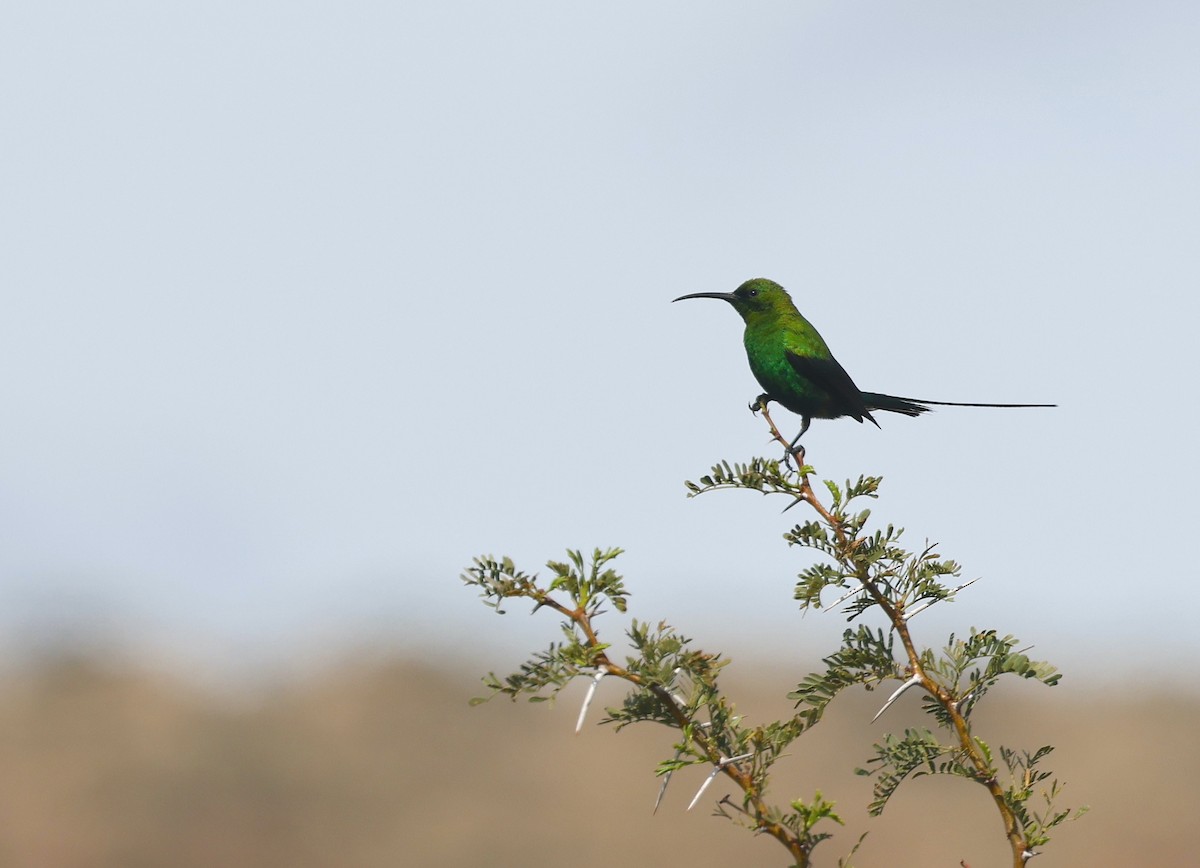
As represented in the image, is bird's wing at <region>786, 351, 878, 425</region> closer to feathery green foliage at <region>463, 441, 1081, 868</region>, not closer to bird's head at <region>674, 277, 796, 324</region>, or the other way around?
bird's head at <region>674, 277, 796, 324</region>

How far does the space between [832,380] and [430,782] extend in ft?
63.6

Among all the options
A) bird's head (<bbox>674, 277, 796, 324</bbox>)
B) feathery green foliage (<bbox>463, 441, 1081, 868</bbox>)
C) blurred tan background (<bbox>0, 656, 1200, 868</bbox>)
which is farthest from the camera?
blurred tan background (<bbox>0, 656, 1200, 868</bbox>)

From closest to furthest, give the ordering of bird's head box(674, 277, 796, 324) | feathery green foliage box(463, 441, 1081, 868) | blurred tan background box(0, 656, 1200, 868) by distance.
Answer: feathery green foliage box(463, 441, 1081, 868) < bird's head box(674, 277, 796, 324) < blurred tan background box(0, 656, 1200, 868)

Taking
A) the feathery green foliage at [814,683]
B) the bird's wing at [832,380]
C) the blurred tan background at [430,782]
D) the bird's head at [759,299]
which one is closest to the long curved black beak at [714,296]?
the bird's head at [759,299]

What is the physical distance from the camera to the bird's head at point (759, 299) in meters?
8.41

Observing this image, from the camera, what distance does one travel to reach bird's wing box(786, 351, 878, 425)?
25.0 feet

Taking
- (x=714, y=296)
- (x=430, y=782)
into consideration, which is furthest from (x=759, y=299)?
(x=430, y=782)

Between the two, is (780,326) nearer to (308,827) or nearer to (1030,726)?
(308,827)

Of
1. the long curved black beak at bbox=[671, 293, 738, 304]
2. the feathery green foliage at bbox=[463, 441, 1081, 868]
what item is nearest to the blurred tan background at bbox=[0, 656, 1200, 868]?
the long curved black beak at bbox=[671, 293, 738, 304]

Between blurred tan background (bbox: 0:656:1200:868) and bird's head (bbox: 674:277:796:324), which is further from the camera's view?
blurred tan background (bbox: 0:656:1200:868)

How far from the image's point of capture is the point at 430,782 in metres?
25.0

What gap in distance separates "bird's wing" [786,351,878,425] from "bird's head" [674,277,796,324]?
0.69 meters

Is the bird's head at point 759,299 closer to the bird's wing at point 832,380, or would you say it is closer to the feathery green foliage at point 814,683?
the bird's wing at point 832,380

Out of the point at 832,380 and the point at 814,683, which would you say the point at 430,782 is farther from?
the point at 814,683
